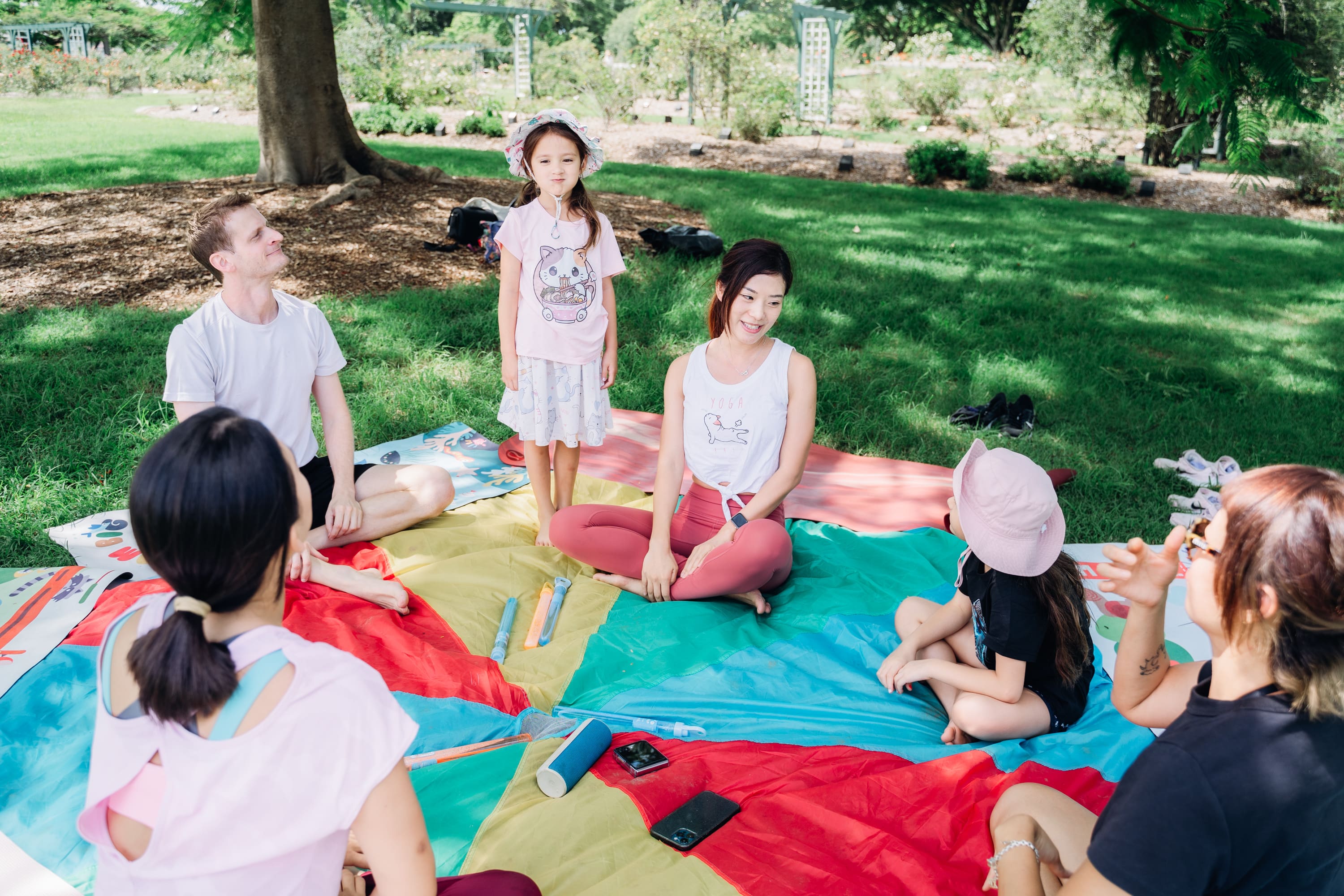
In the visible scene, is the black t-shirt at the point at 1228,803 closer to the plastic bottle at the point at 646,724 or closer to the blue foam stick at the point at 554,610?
the plastic bottle at the point at 646,724

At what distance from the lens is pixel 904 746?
2539mm

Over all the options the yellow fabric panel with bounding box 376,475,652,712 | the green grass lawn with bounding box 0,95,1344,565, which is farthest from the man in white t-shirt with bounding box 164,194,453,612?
the green grass lawn with bounding box 0,95,1344,565

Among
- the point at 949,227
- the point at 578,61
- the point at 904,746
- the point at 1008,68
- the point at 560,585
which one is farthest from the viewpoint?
the point at 578,61

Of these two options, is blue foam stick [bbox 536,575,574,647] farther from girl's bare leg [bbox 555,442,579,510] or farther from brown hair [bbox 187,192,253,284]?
brown hair [bbox 187,192,253,284]

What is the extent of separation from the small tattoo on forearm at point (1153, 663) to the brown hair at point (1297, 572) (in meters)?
0.55

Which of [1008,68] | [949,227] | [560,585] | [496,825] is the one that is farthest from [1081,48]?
[496,825]

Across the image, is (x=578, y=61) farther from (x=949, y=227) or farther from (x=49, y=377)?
(x=49, y=377)

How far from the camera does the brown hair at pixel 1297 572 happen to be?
130 cm

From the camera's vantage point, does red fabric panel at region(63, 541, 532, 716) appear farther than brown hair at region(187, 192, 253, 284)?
No

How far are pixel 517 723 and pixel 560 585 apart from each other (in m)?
0.75

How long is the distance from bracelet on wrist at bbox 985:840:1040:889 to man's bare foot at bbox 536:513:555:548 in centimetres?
199

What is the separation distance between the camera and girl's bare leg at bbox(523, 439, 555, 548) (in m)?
3.64

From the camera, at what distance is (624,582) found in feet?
10.9

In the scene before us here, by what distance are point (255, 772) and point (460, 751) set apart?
4.00 feet
